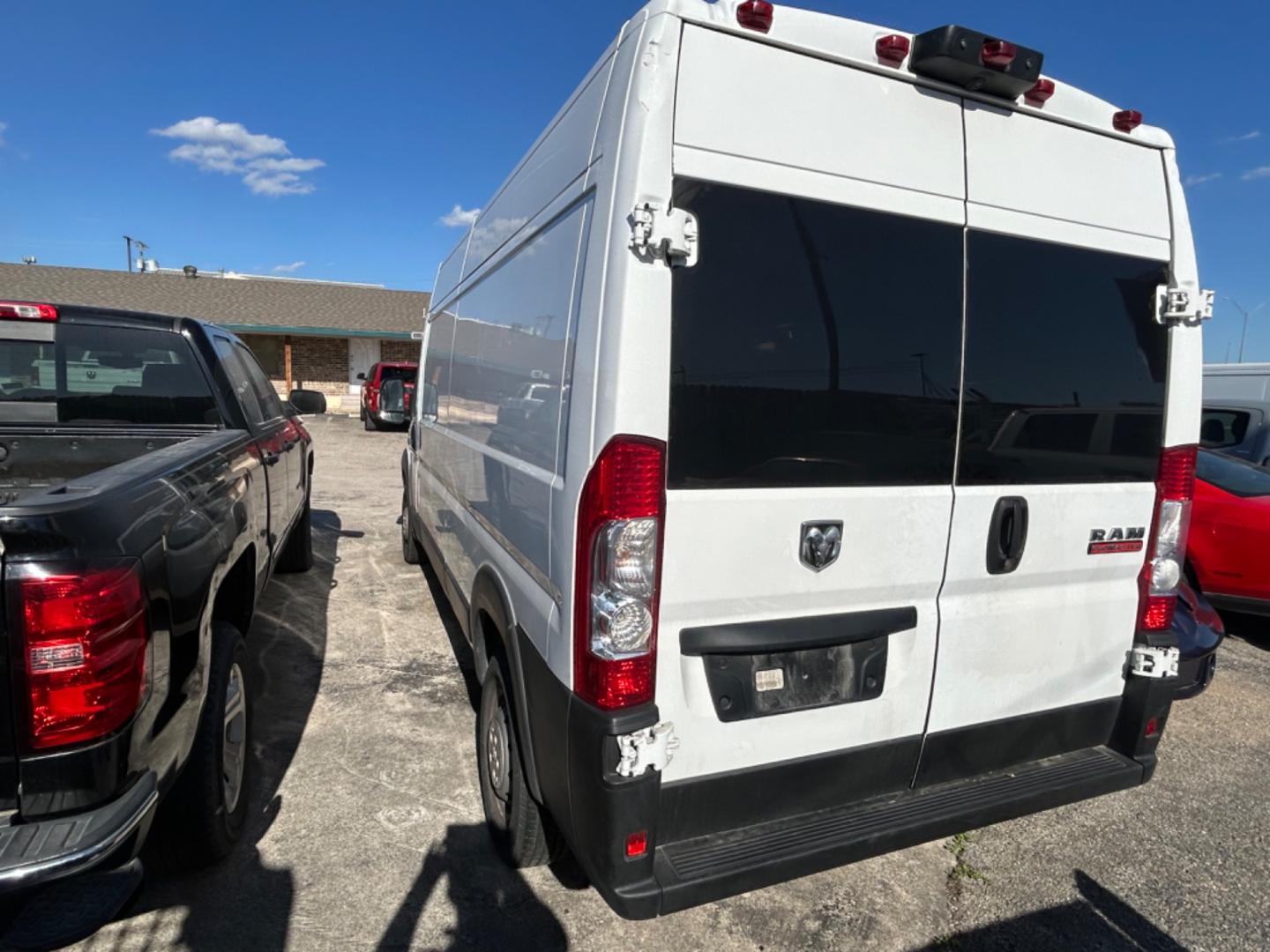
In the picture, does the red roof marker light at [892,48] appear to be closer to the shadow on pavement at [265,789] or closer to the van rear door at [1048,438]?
the van rear door at [1048,438]

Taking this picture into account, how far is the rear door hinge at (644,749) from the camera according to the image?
1963 mm

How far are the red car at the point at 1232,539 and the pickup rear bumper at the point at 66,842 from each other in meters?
6.20

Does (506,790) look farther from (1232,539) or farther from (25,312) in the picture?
(1232,539)

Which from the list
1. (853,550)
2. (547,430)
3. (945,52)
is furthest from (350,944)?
(945,52)

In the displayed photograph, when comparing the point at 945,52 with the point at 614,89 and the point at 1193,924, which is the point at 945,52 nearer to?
the point at 614,89

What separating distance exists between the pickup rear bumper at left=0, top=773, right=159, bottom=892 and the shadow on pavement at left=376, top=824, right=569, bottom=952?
967mm

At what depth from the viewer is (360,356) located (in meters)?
25.8

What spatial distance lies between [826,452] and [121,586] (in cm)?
182

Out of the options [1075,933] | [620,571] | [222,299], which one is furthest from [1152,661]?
[222,299]

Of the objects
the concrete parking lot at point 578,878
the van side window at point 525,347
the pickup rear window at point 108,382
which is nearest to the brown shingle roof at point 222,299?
the pickup rear window at point 108,382

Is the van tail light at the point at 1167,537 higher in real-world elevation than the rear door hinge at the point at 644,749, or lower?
higher

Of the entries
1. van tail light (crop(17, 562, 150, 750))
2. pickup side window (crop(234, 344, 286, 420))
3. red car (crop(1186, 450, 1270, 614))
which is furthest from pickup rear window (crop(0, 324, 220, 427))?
red car (crop(1186, 450, 1270, 614))

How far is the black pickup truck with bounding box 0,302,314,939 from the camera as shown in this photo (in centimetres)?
167

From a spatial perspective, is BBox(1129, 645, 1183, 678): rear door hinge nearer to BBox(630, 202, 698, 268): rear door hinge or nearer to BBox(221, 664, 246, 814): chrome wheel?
BBox(630, 202, 698, 268): rear door hinge
